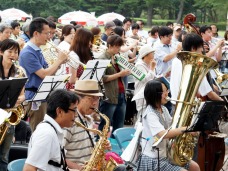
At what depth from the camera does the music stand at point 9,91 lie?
577 cm

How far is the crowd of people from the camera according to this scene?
4543mm

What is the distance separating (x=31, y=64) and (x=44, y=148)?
2966mm

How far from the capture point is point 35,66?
283 inches

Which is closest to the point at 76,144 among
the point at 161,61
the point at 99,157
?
the point at 99,157

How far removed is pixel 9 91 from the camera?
19.1ft

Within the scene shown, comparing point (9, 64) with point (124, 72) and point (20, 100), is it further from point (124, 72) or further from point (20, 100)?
point (124, 72)

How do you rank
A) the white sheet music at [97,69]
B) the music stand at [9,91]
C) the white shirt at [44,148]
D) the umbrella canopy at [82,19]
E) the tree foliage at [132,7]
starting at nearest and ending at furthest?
the white shirt at [44,148] < the music stand at [9,91] < the white sheet music at [97,69] < the umbrella canopy at [82,19] < the tree foliage at [132,7]

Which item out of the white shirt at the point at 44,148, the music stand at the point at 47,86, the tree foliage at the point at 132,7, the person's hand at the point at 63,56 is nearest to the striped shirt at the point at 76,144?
the white shirt at the point at 44,148

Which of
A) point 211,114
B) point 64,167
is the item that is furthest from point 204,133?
point 64,167

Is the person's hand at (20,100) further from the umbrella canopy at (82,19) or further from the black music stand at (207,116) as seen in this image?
the umbrella canopy at (82,19)

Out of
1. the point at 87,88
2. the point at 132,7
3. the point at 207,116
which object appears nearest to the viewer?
the point at 87,88

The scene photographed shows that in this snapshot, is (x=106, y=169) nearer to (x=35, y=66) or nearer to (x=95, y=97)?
A: (x=95, y=97)

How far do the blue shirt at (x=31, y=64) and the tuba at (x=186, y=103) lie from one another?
182 cm

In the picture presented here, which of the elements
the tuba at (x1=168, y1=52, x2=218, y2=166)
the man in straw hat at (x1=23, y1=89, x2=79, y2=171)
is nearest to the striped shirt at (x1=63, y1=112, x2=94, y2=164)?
the man in straw hat at (x1=23, y1=89, x2=79, y2=171)
